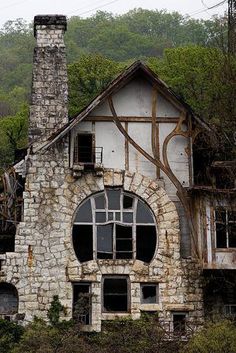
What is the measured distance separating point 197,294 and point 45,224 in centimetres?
651

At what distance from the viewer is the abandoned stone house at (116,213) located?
90.8ft

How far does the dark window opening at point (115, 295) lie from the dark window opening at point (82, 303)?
2.29 feet

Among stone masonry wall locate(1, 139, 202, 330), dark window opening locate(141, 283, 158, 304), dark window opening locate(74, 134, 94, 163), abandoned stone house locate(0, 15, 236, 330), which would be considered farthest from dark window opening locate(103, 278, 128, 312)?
dark window opening locate(74, 134, 94, 163)

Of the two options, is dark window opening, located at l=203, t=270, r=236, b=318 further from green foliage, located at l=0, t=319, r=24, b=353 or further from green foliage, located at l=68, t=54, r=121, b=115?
green foliage, located at l=68, t=54, r=121, b=115

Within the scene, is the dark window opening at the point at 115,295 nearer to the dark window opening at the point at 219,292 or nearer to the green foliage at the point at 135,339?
the green foliage at the point at 135,339

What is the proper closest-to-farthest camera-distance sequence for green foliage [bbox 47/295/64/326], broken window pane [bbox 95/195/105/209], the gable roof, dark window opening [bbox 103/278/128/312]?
1. green foliage [bbox 47/295/64/326]
2. dark window opening [bbox 103/278/128/312]
3. the gable roof
4. broken window pane [bbox 95/195/105/209]

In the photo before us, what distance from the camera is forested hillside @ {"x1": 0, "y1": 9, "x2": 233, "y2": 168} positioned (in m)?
29.1

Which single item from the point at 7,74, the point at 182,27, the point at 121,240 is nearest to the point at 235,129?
the point at 121,240

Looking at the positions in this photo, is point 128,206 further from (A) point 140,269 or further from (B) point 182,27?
(B) point 182,27

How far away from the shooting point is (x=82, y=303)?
27.2m

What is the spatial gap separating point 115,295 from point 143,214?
3372 millimetres

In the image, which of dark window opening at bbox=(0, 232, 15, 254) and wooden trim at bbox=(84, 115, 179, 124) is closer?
wooden trim at bbox=(84, 115, 179, 124)

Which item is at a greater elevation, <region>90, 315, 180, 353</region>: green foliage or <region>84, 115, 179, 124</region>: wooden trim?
<region>84, 115, 179, 124</region>: wooden trim

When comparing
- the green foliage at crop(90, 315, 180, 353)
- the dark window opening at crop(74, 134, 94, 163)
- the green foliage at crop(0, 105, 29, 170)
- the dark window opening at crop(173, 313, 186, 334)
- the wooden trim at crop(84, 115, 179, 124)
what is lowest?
the green foliage at crop(90, 315, 180, 353)
